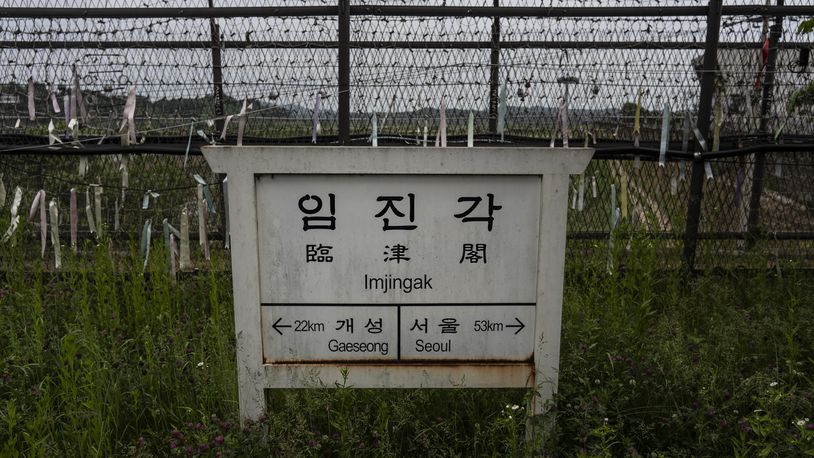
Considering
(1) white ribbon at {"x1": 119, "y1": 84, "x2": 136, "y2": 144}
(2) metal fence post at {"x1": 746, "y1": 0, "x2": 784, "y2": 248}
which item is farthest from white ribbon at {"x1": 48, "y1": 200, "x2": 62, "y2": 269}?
(2) metal fence post at {"x1": 746, "y1": 0, "x2": 784, "y2": 248}

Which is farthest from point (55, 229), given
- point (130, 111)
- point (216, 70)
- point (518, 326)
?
point (518, 326)

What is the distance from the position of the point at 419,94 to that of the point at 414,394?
278 centimetres

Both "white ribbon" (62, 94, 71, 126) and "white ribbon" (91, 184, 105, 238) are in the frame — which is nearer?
"white ribbon" (91, 184, 105, 238)

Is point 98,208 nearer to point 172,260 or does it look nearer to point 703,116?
point 172,260

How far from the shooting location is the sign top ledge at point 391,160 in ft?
9.29

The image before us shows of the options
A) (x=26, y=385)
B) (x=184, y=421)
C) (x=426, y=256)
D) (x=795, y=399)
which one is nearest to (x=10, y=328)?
(x=26, y=385)

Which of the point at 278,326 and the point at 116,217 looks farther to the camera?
the point at 116,217

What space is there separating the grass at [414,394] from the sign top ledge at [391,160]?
0.96m

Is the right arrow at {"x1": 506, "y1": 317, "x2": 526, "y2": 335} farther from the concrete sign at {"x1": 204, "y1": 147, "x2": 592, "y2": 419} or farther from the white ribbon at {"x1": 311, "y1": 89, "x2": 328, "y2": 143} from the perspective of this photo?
the white ribbon at {"x1": 311, "y1": 89, "x2": 328, "y2": 143}

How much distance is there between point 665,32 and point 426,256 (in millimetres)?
3590

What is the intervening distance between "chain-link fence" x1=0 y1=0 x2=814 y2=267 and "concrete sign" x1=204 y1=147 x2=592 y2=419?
234 centimetres

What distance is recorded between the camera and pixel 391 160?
2.85m

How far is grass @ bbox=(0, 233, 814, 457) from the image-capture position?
2984 mm

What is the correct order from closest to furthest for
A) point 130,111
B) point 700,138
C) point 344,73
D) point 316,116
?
point 130,111
point 316,116
point 344,73
point 700,138
